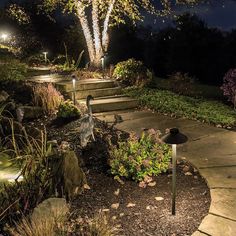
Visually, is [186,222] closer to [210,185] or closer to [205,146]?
[210,185]

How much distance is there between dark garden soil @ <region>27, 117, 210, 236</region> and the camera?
3.94 meters

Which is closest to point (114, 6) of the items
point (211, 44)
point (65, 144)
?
point (65, 144)

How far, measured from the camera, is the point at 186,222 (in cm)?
399

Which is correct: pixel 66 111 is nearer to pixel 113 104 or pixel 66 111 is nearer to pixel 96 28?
pixel 113 104

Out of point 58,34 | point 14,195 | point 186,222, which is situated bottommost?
point 186,222

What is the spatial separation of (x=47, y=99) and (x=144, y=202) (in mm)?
4534

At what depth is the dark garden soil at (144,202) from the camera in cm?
394

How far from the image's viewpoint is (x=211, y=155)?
5812 millimetres

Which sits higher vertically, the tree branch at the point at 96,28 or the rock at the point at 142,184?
the tree branch at the point at 96,28

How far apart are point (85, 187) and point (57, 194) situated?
0.57 meters

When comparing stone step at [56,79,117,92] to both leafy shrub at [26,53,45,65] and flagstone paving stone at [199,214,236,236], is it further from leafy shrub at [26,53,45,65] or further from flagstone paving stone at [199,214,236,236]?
flagstone paving stone at [199,214,236,236]

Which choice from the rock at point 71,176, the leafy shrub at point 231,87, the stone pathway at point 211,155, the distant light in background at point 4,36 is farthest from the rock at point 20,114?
the distant light in background at point 4,36

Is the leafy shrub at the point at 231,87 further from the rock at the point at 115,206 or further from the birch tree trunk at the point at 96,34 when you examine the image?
the rock at the point at 115,206

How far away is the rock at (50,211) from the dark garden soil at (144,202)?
286mm
